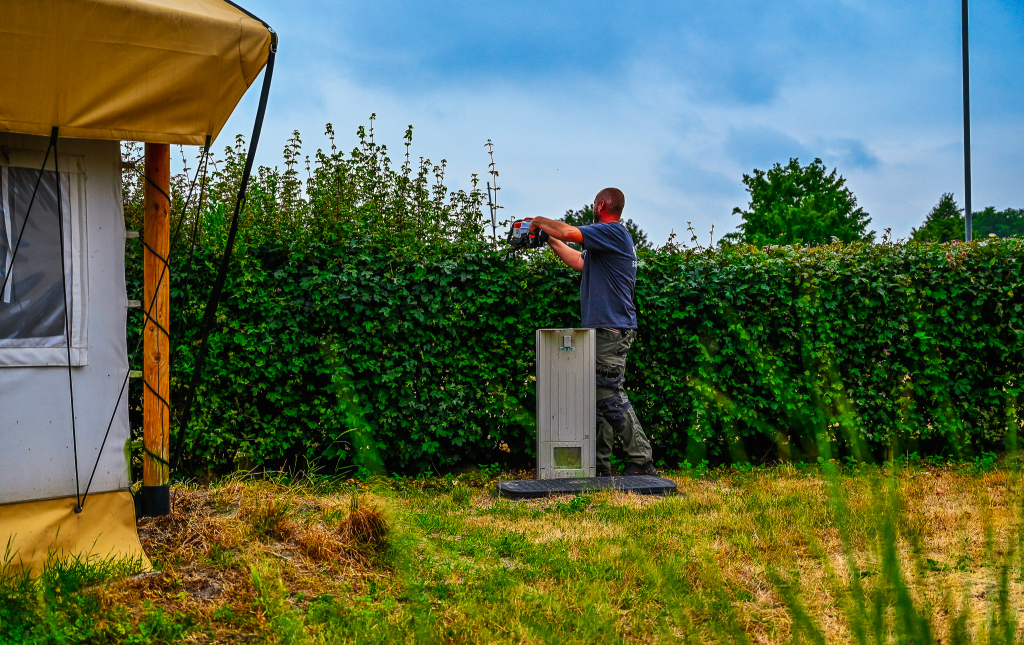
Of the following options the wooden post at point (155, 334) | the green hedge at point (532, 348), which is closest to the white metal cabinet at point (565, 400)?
the green hedge at point (532, 348)

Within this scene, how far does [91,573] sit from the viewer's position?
346cm

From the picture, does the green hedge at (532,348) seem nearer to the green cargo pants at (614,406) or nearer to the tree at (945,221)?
the green cargo pants at (614,406)

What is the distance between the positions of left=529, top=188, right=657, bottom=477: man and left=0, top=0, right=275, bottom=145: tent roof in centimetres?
272

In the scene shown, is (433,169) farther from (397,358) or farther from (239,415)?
(239,415)

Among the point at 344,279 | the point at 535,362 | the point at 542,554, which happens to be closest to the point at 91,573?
the point at 542,554

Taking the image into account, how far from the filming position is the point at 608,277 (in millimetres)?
6133

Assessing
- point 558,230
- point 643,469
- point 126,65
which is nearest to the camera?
point 126,65

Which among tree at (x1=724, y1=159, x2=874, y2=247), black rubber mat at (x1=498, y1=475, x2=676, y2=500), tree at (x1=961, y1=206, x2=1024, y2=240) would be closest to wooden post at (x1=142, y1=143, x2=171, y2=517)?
black rubber mat at (x1=498, y1=475, x2=676, y2=500)

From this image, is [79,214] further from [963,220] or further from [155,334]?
[963,220]

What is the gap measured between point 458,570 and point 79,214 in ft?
8.58

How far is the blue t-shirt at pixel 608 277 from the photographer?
604 centimetres

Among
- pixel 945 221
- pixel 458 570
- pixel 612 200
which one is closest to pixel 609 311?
pixel 612 200

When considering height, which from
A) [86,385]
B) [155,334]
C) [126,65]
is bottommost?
[86,385]

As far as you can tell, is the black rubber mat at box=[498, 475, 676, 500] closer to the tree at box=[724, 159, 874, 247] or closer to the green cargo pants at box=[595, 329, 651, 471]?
the green cargo pants at box=[595, 329, 651, 471]
